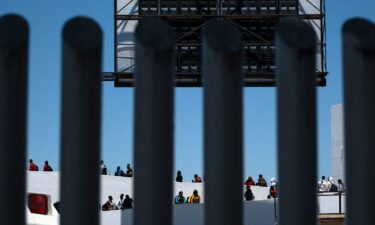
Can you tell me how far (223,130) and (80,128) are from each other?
3.51 feet

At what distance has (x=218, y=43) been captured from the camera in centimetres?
661

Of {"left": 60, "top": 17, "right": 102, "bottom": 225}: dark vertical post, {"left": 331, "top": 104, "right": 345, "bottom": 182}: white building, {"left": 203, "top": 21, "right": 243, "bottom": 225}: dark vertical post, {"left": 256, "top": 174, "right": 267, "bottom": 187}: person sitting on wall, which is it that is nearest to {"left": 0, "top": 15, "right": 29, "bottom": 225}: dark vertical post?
{"left": 60, "top": 17, "right": 102, "bottom": 225}: dark vertical post

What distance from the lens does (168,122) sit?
6.48 meters

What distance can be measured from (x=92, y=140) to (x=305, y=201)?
1690mm

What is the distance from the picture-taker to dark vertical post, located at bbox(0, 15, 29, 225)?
257 inches

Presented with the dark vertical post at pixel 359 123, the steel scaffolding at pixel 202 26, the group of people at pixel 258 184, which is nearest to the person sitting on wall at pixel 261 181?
the group of people at pixel 258 184

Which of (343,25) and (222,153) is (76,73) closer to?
(222,153)

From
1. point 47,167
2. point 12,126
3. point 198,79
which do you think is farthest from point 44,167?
point 12,126

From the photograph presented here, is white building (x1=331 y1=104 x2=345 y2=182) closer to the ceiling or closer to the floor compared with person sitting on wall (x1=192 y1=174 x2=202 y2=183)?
closer to the ceiling

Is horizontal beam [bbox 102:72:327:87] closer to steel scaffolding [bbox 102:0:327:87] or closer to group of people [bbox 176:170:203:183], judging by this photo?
steel scaffolding [bbox 102:0:327:87]

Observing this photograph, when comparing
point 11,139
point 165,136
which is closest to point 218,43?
point 165,136

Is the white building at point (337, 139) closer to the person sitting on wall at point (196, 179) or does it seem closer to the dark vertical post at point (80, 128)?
the person sitting on wall at point (196, 179)

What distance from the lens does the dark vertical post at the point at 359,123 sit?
6734mm

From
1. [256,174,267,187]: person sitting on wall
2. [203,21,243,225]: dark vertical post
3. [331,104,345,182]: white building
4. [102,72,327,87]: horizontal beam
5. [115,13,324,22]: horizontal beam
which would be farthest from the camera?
[331,104,345,182]: white building
